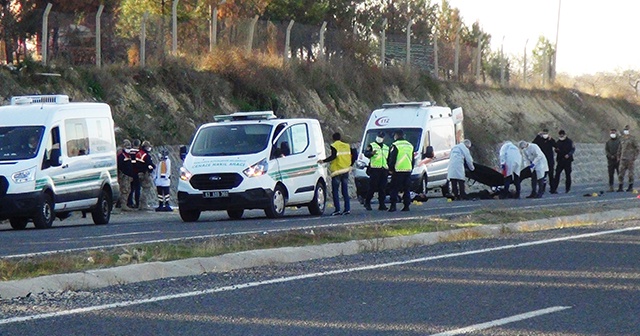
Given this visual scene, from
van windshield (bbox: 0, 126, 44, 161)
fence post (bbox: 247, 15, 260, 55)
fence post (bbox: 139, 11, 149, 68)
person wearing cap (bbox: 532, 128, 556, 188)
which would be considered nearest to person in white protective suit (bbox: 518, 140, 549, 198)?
person wearing cap (bbox: 532, 128, 556, 188)

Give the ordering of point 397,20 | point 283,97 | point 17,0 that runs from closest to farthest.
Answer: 1. point 17,0
2. point 283,97
3. point 397,20

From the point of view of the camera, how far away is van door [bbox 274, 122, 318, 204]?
23.0 metres

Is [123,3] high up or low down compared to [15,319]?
up

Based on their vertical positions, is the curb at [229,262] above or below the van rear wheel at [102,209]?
above

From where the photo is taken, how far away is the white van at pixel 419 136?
1262 inches

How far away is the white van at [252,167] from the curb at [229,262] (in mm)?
5761

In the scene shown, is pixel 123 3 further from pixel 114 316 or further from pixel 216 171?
pixel 114 316

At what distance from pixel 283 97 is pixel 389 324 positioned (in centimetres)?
3435

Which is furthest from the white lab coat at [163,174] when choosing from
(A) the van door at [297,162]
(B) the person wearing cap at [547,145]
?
(B) the person wearing cap at [547,145]

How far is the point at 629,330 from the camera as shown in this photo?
866cm

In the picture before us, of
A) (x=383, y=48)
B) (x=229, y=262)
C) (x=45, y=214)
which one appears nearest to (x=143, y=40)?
(x=383, y=48)

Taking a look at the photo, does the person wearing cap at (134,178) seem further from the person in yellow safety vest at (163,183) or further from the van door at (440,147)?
the van door at (440,147)

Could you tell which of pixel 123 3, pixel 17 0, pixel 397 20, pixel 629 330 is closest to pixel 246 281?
pixel 629 330

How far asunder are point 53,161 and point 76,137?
36.7 inches
